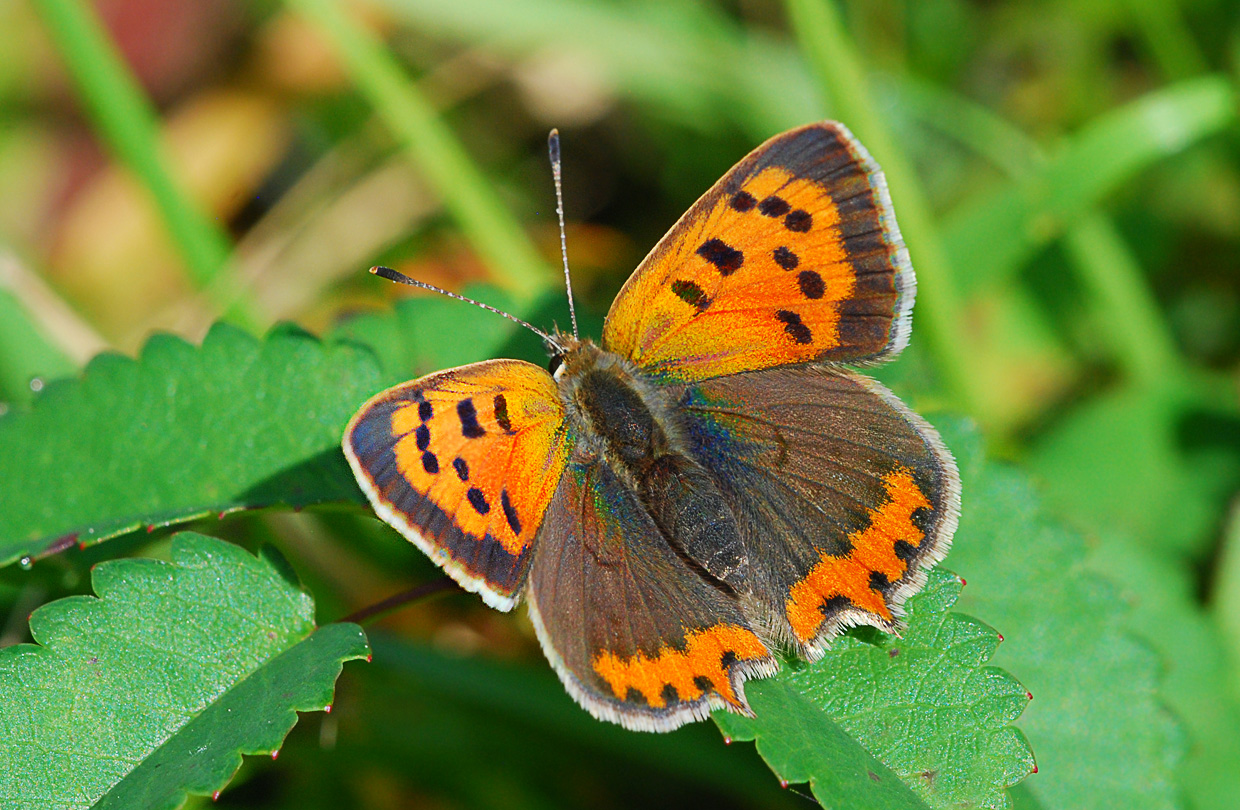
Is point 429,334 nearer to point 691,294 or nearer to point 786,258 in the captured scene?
point 691,294

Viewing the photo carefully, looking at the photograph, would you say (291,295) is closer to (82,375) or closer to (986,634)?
(82,375)

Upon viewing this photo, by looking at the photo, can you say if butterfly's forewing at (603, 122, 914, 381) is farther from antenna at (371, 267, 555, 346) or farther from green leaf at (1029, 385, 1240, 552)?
green leaf at (1029, 385, 1240, 552)

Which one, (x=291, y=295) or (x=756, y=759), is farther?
(x=291, y=295)

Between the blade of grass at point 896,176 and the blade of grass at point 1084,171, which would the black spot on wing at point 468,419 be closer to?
the blade of grass at point 896,176

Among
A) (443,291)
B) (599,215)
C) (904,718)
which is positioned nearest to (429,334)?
(443,291)

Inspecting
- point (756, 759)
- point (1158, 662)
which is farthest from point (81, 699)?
point (1158, 662)

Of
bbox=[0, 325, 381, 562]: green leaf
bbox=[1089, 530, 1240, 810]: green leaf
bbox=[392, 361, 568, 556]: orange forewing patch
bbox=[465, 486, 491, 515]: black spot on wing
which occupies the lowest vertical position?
bbox=[0, 325, 381, 562]: green leaf

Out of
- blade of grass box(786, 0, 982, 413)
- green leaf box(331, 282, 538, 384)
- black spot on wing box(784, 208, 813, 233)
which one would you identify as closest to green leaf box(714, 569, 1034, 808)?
black spot on wing box(784, 208, 813, 233)
